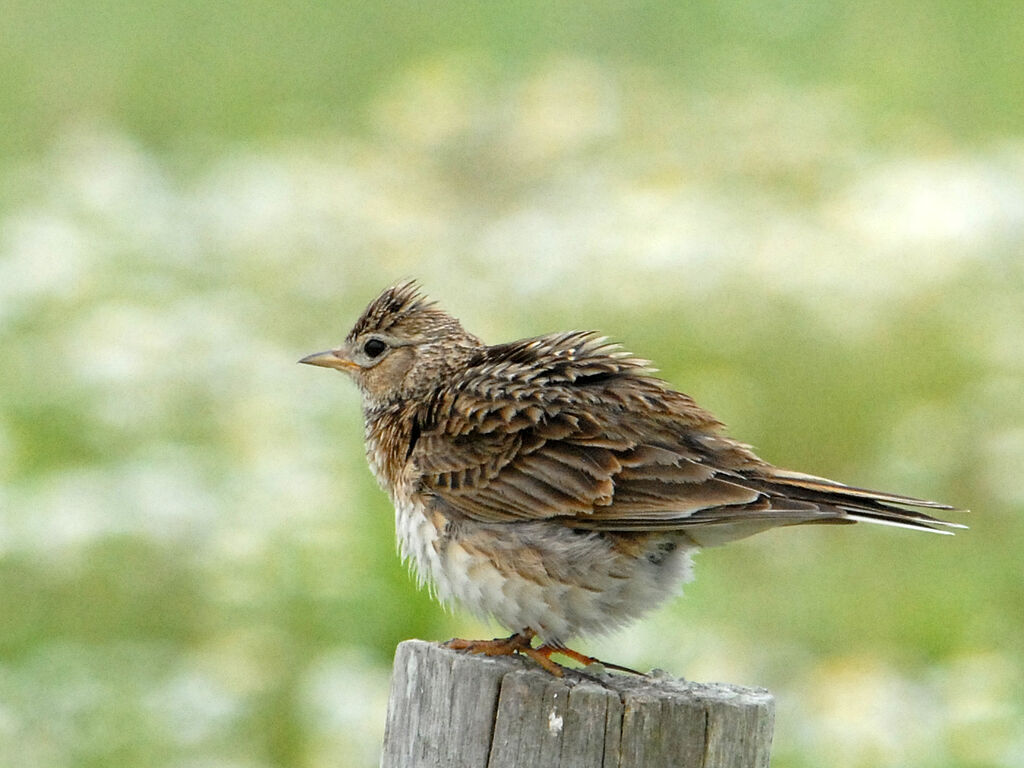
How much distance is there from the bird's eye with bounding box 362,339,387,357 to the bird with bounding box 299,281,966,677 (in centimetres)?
85

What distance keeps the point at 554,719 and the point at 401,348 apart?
2464 millimetres

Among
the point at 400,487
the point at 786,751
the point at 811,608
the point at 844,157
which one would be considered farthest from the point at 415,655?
the point at 844,157

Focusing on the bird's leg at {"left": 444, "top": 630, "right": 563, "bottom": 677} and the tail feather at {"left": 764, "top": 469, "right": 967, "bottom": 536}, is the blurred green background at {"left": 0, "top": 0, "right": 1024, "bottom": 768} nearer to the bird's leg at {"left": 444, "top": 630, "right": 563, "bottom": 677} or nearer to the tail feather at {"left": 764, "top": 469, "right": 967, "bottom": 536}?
the bird's leg at {"left": 444, "top": 630, "right": 563, "bottom": 677}

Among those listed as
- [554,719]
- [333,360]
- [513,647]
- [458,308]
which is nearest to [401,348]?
[333,360]

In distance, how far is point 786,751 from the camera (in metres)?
7.08

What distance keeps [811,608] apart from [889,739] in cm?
233

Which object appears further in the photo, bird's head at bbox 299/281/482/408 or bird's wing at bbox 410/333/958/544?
bird's head at bbox 299/281/482/408

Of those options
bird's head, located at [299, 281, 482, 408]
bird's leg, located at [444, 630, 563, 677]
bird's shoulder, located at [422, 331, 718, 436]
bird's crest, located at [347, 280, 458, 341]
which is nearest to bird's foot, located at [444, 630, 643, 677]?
bird's leg, located at [444, 630, 563, 677]

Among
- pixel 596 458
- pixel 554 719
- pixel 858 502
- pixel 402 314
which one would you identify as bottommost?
pixel 554 719

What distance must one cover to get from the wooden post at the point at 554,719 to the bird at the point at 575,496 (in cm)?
35

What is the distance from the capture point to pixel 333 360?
251 inches

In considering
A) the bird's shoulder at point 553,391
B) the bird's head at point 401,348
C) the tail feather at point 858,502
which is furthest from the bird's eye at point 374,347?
the tail feather at point 858,502

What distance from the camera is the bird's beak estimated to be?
6309mm

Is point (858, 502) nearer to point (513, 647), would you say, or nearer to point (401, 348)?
point (513, 647)
